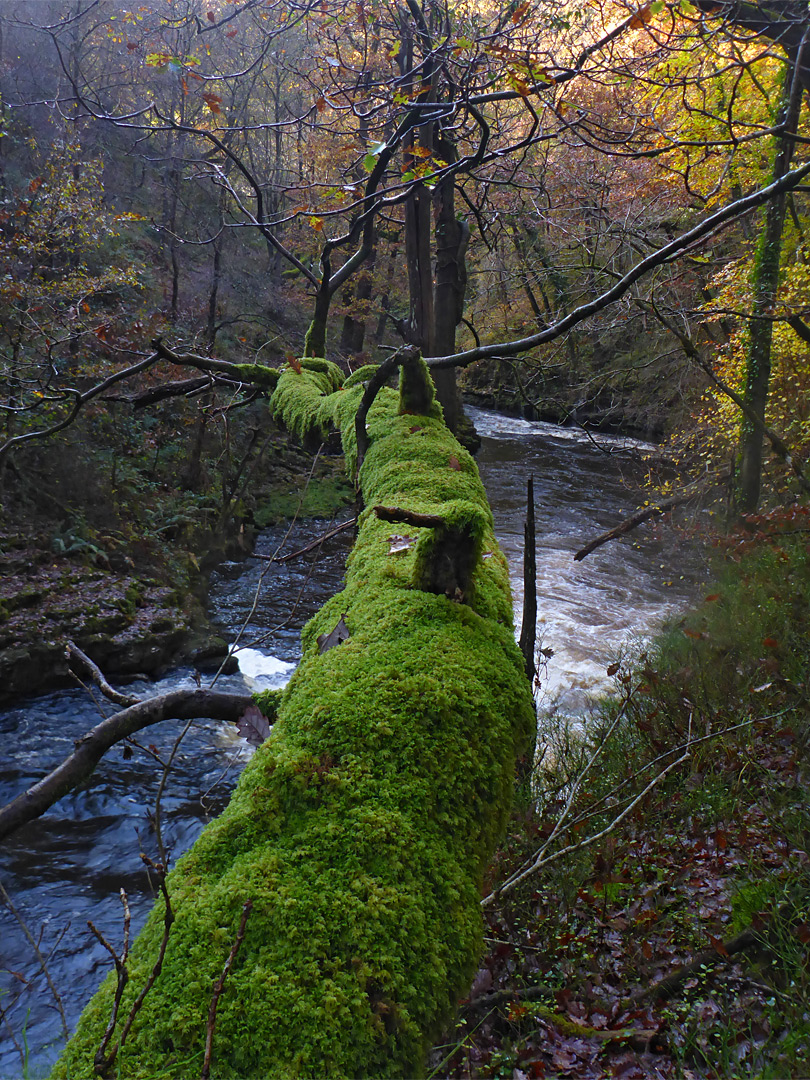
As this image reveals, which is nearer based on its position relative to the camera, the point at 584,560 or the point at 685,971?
the point at 685,971

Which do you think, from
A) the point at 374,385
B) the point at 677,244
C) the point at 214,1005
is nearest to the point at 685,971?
the point at 214,1005

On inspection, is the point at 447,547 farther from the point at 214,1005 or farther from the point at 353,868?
the point at 214,1005

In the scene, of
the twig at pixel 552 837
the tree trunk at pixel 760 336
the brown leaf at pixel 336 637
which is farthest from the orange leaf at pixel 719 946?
the tree trunk at pixel 760 336

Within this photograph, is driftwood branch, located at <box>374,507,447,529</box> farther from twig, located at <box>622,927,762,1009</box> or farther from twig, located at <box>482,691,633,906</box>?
twig, located at <box>622,927,762,1009</box>

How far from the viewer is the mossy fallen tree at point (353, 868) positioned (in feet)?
3.26

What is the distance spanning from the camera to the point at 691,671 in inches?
228

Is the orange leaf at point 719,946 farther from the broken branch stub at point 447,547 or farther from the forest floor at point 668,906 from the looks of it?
the broken branch stub at point 447,547

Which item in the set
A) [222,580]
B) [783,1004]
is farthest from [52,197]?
[783,1004]

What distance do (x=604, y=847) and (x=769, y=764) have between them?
125cm

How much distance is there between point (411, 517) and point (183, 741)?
243 inches

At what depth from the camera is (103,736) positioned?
1888mm

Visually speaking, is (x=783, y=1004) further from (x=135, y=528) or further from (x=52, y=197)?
(x=52, y=197)

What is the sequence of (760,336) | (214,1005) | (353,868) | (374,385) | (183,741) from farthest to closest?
(760,336) < (183,741) < (374,385) < (353,868) < (214,1005)

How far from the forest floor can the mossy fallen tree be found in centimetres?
47
